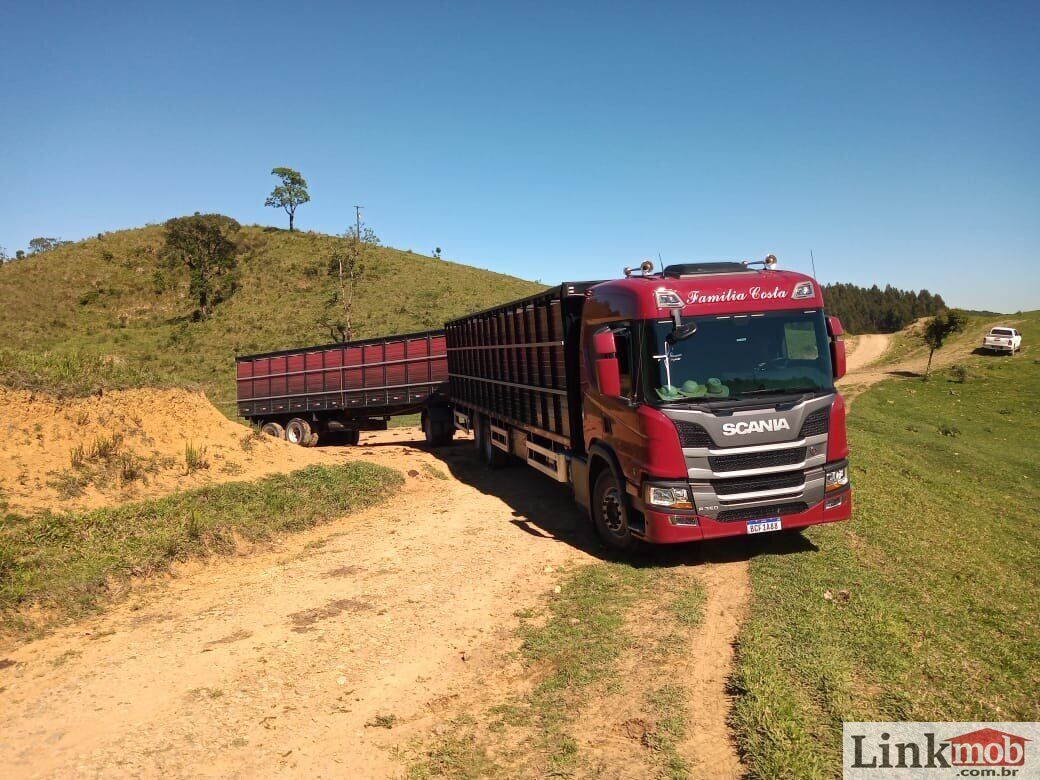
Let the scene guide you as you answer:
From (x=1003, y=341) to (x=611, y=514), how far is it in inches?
1674

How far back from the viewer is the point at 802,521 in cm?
741

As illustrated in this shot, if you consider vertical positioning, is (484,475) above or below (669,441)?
below

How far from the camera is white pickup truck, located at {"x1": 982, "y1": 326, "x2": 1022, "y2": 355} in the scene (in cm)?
3891

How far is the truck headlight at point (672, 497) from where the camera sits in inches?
281

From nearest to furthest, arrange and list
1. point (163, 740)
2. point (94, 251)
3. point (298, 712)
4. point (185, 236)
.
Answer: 1. point (163, 740)
2. point (298, 712)
3. point (185, 236)
4. point (94, 251)

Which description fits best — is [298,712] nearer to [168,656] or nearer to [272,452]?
[168,656]

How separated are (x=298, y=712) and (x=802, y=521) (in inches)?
226

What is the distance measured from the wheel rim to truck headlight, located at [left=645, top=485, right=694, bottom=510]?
0.88m

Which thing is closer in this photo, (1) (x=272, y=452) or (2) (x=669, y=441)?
(2) (x=669, y=441)

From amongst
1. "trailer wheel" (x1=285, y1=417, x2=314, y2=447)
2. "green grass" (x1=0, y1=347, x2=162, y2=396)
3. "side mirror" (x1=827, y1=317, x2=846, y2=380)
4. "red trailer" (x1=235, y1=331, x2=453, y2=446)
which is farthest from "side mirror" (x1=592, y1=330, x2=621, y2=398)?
"trailer wheel" (x1=285, y1=417, x2=314, y2=447)

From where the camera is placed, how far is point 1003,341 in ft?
129

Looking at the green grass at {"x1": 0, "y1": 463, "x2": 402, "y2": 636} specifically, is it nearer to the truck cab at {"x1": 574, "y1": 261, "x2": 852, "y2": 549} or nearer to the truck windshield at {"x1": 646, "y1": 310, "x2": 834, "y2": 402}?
the truck cab at {"x1": 574, "y1": 261, "x2": 852, "y2": 549}

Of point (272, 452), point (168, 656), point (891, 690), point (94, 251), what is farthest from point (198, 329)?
point (891, 690)

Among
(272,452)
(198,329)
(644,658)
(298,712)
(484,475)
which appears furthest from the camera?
(198,329)
